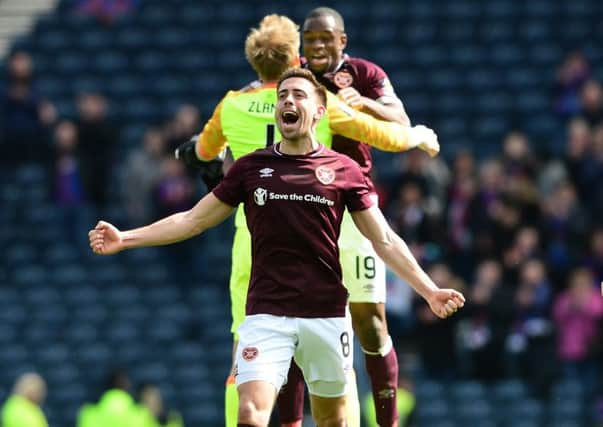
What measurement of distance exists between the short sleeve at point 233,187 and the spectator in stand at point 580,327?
8746mm

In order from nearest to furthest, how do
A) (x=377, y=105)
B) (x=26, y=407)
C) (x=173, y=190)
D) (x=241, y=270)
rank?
(x=241, y=270)
(x=377, y=105)
(x=26, y=407)
(x=173, y=190)

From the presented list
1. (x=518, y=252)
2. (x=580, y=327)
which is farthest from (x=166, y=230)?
(x=580, y=327)

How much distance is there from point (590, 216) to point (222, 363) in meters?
4.29

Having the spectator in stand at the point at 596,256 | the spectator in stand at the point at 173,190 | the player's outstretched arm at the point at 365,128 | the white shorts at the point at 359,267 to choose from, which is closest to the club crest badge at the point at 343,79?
the player's outstretched arm at the point at 365,128

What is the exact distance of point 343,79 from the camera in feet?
27.7

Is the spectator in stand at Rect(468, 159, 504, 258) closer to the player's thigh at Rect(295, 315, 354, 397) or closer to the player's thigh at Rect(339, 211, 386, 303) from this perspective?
the player's thigh at Rect(339, 211, 386, 303)

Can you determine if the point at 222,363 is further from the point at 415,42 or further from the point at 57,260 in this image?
the point at 415,42

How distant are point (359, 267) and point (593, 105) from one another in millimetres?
9436

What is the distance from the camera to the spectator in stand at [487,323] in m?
15.7

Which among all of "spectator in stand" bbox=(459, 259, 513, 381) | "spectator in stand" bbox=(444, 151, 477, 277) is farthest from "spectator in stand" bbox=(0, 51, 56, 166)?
"spectator in stand" bbox=(459, 259, 513, 381)

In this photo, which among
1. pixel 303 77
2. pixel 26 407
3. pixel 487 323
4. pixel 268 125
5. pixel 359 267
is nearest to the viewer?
pixel 303 77

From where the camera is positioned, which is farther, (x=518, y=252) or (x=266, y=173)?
(x=518, y=252)

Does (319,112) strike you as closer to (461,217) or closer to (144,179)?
(461,217)

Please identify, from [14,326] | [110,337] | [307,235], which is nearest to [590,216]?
[110,337]
